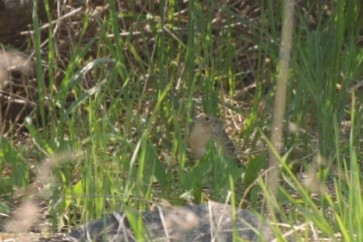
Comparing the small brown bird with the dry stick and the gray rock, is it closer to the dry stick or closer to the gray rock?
the dry stick

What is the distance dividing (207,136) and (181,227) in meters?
1.47

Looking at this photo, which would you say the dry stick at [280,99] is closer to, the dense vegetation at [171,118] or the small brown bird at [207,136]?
the dense vegetation at [171,118]

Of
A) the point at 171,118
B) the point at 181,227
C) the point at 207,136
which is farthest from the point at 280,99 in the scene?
the point at 171,118

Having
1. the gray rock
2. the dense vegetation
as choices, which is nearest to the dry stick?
the dense vegetation

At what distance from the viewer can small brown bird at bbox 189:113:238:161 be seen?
395 cm

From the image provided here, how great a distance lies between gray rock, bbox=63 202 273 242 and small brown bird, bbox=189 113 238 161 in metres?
1.20

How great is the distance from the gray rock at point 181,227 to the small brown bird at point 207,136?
1.20 metres

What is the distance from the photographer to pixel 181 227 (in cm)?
250

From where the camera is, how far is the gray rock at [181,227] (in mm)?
2490

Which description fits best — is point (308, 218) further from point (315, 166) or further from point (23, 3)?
point (23, 3)

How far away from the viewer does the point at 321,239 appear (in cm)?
245

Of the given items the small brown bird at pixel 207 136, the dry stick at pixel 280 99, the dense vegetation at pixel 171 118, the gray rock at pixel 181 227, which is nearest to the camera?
the gray rock at pixel 181 227

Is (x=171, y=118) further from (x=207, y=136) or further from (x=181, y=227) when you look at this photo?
(x=181, y=227)

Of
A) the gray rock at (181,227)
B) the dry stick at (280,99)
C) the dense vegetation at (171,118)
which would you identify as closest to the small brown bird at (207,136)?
the dense vegetation at (171,118)
